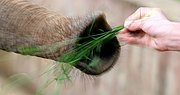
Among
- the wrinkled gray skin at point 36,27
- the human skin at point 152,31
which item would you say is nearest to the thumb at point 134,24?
the human skin at point 152,31

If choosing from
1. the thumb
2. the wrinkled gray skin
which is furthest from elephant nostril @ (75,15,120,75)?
the thumb

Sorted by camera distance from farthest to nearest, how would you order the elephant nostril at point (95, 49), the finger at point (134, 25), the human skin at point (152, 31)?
the elephant nostril at point (95, 49), the finger at point (134, 25), the human skin at point (152, 31)

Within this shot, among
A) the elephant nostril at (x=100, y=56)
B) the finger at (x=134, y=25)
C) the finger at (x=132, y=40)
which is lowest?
the elephant nostril at (x=100, y=56)

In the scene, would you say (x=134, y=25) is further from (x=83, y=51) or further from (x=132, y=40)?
(x=83, y=51)

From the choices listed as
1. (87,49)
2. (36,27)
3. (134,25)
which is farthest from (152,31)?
(36,27)

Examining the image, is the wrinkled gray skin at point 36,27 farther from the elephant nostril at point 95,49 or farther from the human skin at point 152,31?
the human skin at point 152,31

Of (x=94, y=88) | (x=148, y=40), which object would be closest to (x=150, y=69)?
(x=94, y=88)

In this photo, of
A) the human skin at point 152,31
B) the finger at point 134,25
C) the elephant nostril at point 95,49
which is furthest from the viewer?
the elephant nostril at point 95,49
